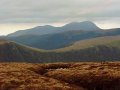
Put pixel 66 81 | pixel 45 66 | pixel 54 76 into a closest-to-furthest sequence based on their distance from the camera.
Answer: pixel 66 81 < pixel 54 76 < pixel 45 66

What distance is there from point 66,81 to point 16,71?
50.3 feet

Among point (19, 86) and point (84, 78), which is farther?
point (84, 78)

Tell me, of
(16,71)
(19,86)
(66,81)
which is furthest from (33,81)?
(16,71)

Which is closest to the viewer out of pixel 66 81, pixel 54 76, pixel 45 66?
pixel 66 81

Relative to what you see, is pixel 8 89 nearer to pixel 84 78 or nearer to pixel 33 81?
pixel 33 81

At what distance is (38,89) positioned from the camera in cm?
5859

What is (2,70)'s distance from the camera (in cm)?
7894

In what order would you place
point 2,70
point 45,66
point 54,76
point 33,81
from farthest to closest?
point 45,66, point 2,70, point 54,76, point 33,81

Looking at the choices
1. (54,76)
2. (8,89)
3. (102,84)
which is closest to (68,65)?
(54,76)

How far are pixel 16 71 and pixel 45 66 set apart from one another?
15315 millimetres

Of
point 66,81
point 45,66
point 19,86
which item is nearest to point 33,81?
point 19,86

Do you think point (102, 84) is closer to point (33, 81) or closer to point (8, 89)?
point (33, 81)

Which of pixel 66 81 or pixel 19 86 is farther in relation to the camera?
pixel 66 81

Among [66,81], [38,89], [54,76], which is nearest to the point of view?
[38,89]
